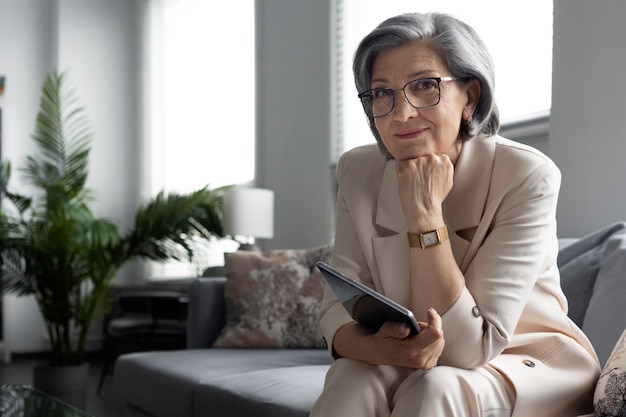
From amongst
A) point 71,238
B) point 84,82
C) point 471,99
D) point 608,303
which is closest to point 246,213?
point 71,238

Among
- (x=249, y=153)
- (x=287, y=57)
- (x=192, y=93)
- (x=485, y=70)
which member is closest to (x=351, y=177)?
(x=485, y=70)

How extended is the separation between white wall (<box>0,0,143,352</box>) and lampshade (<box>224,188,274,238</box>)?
2977 millimetres

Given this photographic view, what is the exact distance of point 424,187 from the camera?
1.55 metres

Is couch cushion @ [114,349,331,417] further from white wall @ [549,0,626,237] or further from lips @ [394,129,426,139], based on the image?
lips @ [394,129,426,139]

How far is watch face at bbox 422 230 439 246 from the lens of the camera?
1.50 m

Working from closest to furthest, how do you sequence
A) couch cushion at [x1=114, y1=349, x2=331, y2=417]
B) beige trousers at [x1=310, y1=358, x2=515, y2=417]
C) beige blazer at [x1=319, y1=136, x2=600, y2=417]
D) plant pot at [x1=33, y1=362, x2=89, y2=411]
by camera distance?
beige trousers at [x1=310, y1=358, x2=515, y2=417]
beige blazer at [x1=319, y1=136, x2=600, y2=417]
couch cushion at [x1=114, y1=349, x2=331, y2=417]
plant pot at [x1=33, y1=362, x2=89, y2=411]

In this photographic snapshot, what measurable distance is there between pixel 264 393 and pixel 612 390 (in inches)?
48.0

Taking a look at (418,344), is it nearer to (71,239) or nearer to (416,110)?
(416,110)

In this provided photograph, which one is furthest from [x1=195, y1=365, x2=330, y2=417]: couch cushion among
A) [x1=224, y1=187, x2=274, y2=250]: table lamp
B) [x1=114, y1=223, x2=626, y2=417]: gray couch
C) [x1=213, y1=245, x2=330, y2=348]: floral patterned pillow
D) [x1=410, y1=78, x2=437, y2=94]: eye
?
[x1=224, y1=187, x2=274, y2=250]: table lamp

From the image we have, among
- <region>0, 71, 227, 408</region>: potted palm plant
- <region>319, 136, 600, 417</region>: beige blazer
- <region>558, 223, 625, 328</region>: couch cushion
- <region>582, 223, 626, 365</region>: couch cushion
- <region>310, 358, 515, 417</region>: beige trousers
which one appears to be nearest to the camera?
<region>310, 358, 515, 417</region>: beige trousers

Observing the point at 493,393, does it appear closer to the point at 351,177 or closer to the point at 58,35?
the point at 351,177

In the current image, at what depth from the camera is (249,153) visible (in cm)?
548

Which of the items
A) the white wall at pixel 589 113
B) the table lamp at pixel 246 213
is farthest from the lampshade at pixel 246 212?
the white wall at pixel 589 113

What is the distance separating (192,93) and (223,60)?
612 mm
